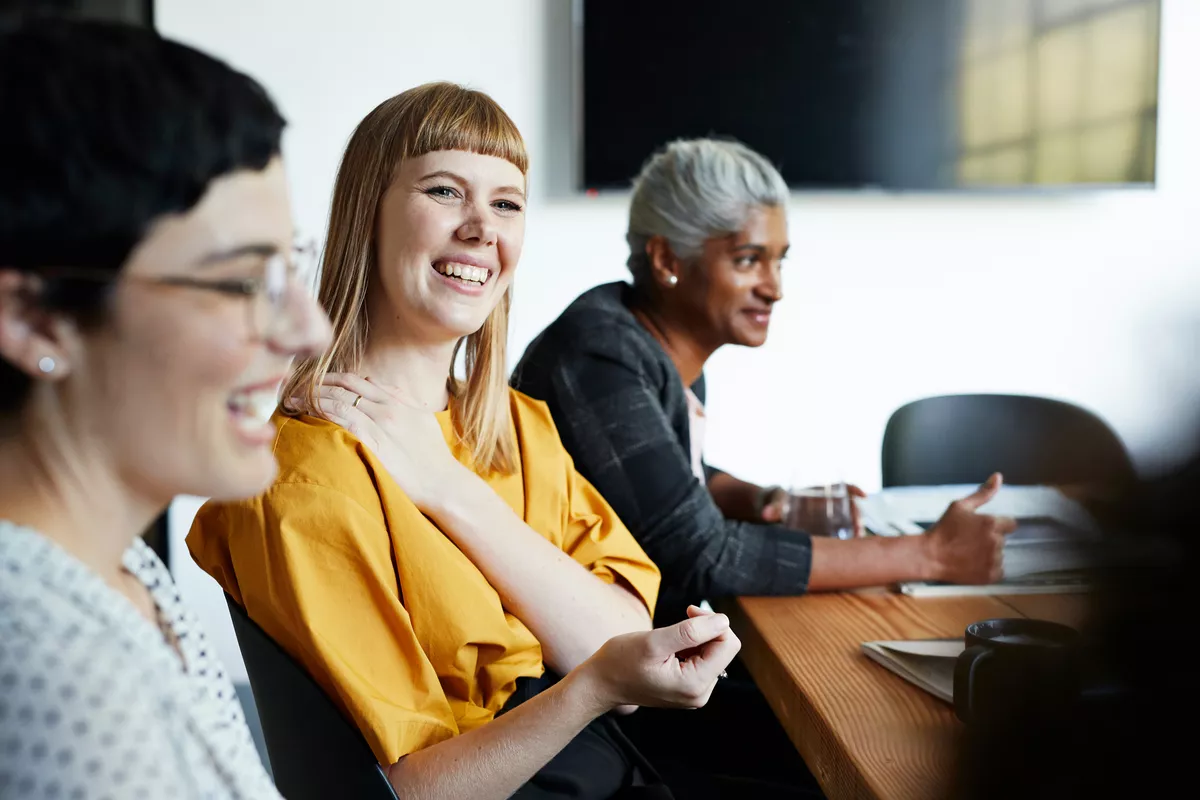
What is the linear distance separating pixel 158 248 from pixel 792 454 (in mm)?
2835

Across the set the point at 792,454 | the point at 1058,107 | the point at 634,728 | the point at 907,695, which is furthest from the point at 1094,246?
the point at 907,695

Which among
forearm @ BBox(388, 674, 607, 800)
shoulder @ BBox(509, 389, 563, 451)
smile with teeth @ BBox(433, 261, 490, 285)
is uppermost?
smile with teeth @ BBox(433, 261, 490, 285)

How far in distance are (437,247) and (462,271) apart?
4cm

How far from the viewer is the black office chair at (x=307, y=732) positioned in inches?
40.4

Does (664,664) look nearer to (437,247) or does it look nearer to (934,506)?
(437,247)

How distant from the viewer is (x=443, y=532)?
1.24 metres

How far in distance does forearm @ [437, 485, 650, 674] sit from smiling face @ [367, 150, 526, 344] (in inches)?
8.2

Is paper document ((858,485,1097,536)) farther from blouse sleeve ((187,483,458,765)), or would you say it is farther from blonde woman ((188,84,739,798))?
blouse sleeve ((187,483,458,765))

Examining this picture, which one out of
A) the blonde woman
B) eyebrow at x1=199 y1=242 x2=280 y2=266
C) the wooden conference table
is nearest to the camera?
eyebrow at x1=199 y1=242 x2=280 y2=266

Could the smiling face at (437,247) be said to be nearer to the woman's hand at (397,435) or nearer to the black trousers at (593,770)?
the woman's hand at (397,435)

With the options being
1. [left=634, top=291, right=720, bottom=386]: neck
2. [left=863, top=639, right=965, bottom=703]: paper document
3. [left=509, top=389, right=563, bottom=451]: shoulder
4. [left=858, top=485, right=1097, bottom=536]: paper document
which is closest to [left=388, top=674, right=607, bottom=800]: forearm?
Answer: [left=863, top=639, right=965, bottom=703]: paper document

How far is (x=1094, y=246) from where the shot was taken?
3.38 m

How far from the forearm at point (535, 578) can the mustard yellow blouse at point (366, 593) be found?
2cm

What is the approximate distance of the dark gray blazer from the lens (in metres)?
1.59
